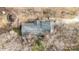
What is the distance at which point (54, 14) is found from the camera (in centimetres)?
122

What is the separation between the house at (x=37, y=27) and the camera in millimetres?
1203

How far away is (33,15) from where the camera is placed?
4.01ft

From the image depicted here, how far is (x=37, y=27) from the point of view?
1.20 metres

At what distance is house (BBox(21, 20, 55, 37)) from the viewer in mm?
1203
